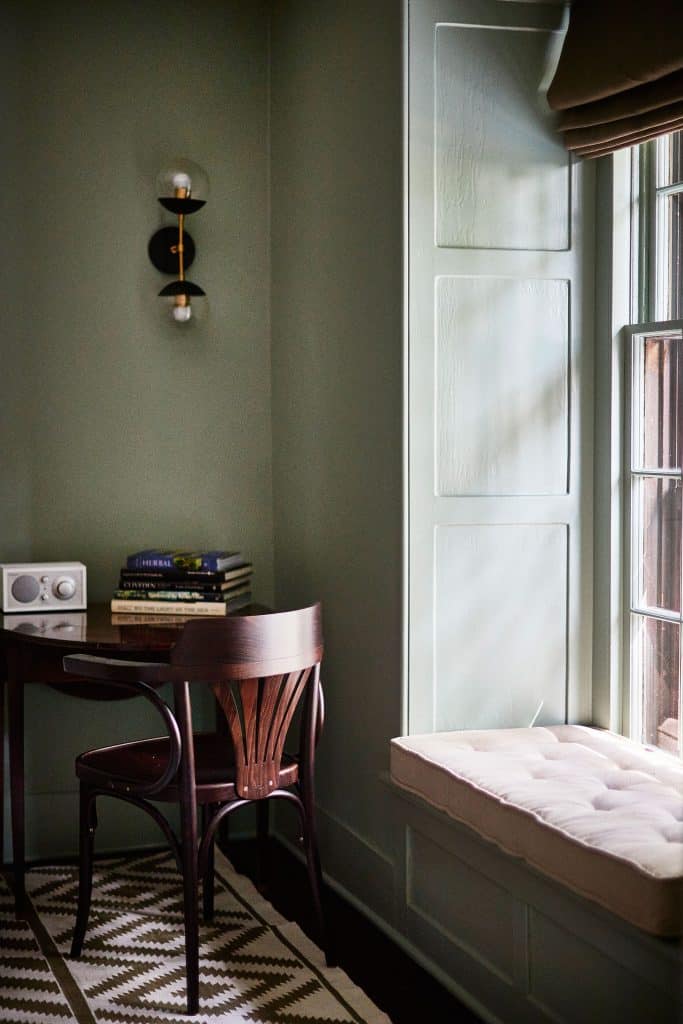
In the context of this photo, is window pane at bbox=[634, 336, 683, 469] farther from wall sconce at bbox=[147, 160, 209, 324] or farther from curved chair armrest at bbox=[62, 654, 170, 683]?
wall sconce at bbox=[147, 160, 209, 324]

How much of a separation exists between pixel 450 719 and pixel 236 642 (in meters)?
0.61

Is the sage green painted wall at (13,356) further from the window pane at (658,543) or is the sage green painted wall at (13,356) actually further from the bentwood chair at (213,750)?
the window pane at (658,543)

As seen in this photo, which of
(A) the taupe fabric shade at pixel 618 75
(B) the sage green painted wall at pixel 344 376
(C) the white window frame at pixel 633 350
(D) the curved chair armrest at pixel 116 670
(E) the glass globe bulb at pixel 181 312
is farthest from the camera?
(E) the glass globe bulb at pixel 181 312

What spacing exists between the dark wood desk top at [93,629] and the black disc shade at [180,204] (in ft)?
4.16

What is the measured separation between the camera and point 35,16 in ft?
11.9

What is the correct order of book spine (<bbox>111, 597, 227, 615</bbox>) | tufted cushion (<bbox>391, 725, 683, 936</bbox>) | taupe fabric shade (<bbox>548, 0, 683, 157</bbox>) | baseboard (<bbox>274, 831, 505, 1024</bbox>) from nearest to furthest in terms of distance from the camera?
tufted cushion (<bbox>391, 725, 683, 936</bbox>), taupe fabric shade (<bbox>548, 0, 683, 157</bbox>), baseboard (<bbox>274, 831, 505, 1024</bbox>), book spine (<bbox>111, 597, 227, 615</bbox>)

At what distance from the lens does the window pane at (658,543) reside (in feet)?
9.07

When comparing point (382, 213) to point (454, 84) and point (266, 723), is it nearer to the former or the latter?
point (454, 84)

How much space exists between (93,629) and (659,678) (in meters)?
1.49

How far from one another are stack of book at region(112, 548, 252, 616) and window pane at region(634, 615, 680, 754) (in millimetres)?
1198

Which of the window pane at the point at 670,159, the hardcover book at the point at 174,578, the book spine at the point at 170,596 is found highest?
the window pane at the point at 670,159

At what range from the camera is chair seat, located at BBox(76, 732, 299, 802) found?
2.75 metres

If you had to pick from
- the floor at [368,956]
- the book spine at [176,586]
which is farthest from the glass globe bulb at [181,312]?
the floor at [368,956]

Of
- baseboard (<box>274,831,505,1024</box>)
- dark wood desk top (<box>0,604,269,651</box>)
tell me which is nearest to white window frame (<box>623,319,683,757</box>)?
baseboard (<box>274,831,505,1024</box>)
